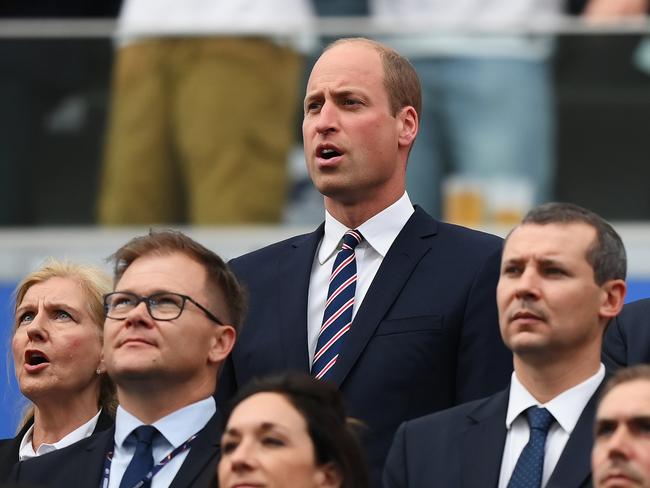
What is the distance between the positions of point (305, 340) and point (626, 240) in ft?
10.0

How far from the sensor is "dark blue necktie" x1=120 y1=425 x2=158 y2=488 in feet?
16.5

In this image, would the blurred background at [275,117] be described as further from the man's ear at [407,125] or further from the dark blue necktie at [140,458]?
the dark blue necktie at [140,458]

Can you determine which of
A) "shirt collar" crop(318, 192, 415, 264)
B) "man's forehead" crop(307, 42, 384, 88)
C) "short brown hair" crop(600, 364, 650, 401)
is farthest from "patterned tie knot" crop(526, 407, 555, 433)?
"man's forehead" crop(307, 42, 384, 88)

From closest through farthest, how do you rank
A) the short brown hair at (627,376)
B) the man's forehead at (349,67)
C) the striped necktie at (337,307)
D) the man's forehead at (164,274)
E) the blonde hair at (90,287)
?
the short brown hair at (627,376), the man's forehead at (164,274), the striped necktie at (337,307), the man's forehead at (349,67), the blonde hair at (90,287)

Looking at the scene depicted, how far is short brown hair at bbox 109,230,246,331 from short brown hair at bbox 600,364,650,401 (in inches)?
43.7

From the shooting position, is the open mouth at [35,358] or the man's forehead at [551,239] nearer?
the man's forehead at [551,239]

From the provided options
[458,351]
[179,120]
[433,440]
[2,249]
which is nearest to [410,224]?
[458,351]

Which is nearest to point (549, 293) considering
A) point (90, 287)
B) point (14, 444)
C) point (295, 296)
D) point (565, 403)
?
point (565, 403)

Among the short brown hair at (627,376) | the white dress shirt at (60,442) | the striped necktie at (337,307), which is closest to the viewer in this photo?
the short brown hair at (627,376)

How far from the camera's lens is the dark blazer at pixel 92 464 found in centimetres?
499

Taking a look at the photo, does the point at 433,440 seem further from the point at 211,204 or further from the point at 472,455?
the point at 211,204

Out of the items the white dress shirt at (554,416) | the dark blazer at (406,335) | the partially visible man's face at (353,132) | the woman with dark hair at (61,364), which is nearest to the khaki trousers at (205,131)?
the woman with dark hair at (61,364)

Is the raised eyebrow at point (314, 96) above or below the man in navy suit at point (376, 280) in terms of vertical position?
above

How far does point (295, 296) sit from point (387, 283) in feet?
0.89
